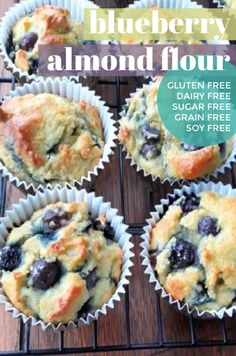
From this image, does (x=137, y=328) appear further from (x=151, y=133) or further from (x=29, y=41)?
(x=29, y=41)

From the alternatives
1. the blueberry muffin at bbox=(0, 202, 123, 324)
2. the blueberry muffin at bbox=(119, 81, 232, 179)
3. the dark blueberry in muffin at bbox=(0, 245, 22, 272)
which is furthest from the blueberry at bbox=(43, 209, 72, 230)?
the blueberry muffin at bbox=(119, 81, 232, 179)

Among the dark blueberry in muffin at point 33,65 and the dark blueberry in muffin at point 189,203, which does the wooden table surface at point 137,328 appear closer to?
the dark blueberry in muffin at point 189,203

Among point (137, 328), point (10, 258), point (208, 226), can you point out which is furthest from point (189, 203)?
point (10, 258)

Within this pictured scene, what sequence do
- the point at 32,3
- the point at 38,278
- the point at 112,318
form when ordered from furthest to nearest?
the point at 32,3 < the point at 112,318 < the point at 38,278

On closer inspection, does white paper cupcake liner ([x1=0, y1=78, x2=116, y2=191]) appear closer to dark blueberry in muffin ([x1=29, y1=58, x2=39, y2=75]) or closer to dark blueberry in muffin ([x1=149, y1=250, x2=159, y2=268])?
dark blueberry in muffin ([x1=29, y1=58, x2=39, y2=75])

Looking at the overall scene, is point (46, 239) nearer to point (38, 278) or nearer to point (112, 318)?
point (38, 278)

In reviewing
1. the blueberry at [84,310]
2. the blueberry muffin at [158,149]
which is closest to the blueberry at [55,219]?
the blueberry at [84,310]

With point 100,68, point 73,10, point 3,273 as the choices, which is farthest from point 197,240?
point 73,10
